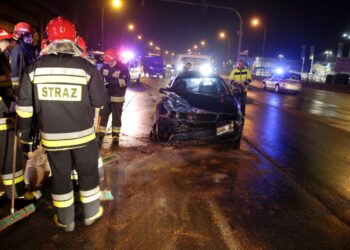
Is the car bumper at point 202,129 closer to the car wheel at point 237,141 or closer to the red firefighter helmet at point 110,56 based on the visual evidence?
the car wheel at point 237,141

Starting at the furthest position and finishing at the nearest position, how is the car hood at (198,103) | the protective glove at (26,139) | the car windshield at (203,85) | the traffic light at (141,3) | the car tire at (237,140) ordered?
the traffic light at (141,3), the car windshield at (203,85), the car tire at (237,140), the car hood at (198,103), the protective glove at (26,139)

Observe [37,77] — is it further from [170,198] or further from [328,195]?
[328,195]

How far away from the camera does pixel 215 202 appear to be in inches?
166

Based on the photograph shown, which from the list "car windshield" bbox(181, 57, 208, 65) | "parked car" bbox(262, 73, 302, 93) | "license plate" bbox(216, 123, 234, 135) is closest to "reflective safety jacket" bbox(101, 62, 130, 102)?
"license plate" bbox(216, 123, 234, 135)

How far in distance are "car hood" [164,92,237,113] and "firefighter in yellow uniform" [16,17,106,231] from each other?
11.5 ft

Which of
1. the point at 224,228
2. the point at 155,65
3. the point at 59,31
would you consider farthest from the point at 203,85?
the point at 155,65

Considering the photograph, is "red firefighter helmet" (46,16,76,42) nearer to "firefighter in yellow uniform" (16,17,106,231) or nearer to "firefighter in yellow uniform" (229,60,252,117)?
"firefighter in yellow uniform" (16,17,106,231)

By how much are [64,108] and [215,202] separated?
2.24 metres

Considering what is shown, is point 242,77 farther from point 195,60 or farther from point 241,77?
point 195,60

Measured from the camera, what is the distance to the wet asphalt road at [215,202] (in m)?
3.31

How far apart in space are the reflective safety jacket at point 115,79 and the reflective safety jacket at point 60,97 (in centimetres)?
356

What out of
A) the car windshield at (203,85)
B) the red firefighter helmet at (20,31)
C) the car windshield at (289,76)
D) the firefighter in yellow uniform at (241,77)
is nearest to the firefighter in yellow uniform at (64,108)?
the red firefighter helmet at (20,31)

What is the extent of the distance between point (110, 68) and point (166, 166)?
8.44 feet

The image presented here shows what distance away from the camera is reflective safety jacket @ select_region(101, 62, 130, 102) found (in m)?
6.79
